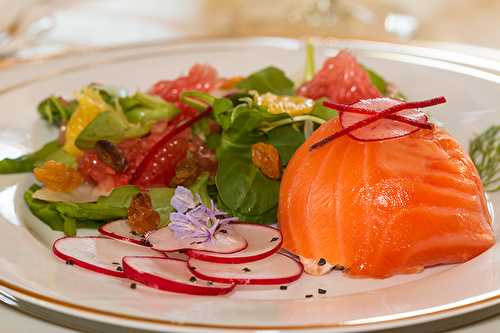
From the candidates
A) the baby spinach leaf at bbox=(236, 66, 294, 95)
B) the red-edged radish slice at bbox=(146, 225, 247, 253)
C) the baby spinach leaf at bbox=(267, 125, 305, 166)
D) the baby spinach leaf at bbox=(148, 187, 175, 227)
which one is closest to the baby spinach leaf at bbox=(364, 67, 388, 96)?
the baby spinach leaf at bbox=(236, 66, 294, 95)

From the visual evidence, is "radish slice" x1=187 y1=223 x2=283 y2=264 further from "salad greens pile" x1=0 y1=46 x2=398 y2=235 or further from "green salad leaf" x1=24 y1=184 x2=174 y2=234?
"green salad leaf" x1=24 y1=184 x2=174 y2=234

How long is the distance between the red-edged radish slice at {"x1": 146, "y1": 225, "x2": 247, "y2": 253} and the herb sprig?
1.06 metres

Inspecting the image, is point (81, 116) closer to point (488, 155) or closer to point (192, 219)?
point (192, 219)

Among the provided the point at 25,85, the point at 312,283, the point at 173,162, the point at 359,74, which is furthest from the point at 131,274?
the point at 25,85

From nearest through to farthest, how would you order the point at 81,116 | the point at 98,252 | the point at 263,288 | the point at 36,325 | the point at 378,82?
the point at 36,325 < the point at 263,288 < the point at 98,252 < the point at 81,116 < the point at 378,82

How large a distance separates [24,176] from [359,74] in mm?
1501

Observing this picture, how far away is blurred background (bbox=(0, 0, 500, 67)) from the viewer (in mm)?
5289

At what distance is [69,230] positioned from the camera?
278cm

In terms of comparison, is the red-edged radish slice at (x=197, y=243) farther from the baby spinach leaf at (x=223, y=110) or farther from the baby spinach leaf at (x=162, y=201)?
the baby spinach leaf at (x=223, y=110)

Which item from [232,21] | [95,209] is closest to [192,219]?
[95,209]

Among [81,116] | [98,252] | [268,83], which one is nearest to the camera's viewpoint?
[98,252]

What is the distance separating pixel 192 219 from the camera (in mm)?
2557

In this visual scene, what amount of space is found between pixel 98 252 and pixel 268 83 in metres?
1.38

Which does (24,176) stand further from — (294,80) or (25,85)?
(294,80)
